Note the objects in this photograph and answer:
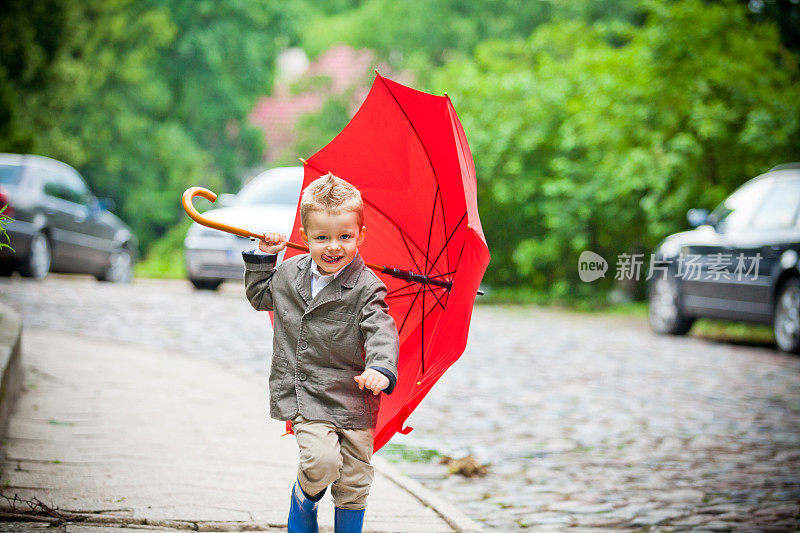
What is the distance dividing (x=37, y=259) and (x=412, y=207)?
497 inches

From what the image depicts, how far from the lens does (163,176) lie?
30.4 m

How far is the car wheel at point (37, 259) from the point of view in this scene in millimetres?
14977

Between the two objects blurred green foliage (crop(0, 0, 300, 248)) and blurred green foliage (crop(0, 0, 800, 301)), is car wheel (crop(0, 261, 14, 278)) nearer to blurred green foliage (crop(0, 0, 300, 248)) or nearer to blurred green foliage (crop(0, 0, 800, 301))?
blurred green foliage (crop(0, 0, 800, 301))

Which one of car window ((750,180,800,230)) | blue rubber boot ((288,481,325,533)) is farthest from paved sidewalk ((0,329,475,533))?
car window ((750,180,800,230))

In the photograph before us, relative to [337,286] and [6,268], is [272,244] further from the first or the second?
[6,268]

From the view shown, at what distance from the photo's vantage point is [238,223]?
14469 mm

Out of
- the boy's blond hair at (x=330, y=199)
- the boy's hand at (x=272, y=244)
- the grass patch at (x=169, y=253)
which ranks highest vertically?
the boy's blond hair at (x=330, y=199)

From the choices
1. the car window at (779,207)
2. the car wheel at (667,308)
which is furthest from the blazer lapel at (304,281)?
the car wheel at (667,308)

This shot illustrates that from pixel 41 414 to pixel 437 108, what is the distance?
3680 millimetres

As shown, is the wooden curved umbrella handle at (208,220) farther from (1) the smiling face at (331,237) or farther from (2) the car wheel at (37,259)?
(2) the car wheel at (37,259)

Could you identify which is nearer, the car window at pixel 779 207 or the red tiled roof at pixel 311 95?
the car window at pixel 779 207

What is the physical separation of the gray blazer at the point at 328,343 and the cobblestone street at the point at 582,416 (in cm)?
163

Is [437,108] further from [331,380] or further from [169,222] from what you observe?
[169,222]

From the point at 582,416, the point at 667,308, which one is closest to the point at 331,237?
the point at 582,416
